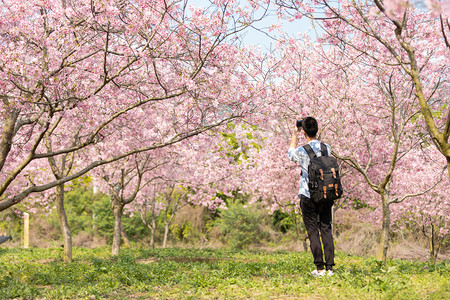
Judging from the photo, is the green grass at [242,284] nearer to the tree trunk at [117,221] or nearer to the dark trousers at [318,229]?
the dark trousers at [318,229]

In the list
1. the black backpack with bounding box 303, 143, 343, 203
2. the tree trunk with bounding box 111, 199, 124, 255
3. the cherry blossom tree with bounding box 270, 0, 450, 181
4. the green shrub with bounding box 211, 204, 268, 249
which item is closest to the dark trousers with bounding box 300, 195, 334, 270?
the black backpack with bounding box 303, 143, 343, 203

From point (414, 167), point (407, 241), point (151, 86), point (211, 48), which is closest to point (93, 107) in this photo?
point (151, 86)

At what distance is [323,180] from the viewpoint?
5457mm

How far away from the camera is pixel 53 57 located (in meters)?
6.59

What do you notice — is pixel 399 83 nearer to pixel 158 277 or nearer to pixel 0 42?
pixel 158 277

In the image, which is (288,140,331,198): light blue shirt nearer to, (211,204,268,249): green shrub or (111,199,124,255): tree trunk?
(111,199,124,255): tree trunk

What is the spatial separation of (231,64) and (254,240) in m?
14.4

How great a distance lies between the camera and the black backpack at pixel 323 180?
543 centimetres

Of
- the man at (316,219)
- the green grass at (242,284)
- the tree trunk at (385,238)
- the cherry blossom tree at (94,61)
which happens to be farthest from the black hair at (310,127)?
the tree trunk at (385,238)

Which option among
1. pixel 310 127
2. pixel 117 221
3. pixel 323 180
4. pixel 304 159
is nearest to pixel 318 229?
pixel 323 180

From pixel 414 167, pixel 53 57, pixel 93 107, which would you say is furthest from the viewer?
pixel 414 167

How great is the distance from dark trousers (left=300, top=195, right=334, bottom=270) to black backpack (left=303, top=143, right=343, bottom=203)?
6.8 inches

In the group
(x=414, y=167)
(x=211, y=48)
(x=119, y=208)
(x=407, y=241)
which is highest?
(x=211, y=48)

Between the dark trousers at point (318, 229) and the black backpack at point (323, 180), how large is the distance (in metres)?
0.17
